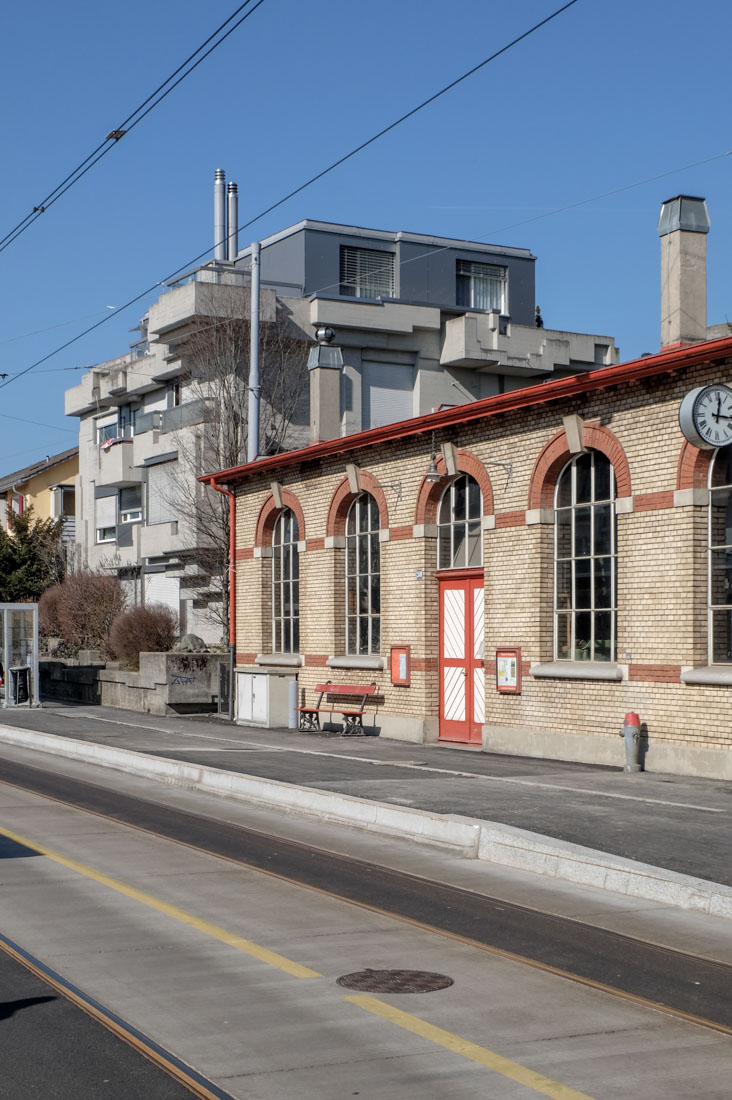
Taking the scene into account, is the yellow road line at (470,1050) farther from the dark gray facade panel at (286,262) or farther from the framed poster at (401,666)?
the dark gray facade panel at (286,262)

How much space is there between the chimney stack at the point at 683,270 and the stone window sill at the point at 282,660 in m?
11.8

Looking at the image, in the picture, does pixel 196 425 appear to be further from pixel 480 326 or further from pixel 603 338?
pixel 603 338

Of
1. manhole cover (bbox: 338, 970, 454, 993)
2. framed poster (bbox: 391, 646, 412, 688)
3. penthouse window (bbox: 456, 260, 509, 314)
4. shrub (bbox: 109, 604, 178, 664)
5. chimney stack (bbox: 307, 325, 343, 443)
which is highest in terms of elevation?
penthouse window (bbox: 456, 260, 509, 314)

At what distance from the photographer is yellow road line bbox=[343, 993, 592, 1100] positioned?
5.51m

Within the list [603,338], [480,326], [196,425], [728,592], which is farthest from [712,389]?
[603,338]

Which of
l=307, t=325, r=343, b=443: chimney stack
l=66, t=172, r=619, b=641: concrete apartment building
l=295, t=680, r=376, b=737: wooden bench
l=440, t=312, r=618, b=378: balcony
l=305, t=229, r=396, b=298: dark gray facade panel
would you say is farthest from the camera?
l=305, t=229, r=396, b=298: dark gray facade panel

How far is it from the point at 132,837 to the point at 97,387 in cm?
4078

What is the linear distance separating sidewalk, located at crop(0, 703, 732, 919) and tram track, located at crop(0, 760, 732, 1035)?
113cm

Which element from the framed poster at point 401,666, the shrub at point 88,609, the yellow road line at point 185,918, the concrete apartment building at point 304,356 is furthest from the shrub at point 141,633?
the yellow road line at point 185,918

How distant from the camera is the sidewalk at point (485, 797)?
10734 mm

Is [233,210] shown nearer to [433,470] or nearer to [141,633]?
[141,633]

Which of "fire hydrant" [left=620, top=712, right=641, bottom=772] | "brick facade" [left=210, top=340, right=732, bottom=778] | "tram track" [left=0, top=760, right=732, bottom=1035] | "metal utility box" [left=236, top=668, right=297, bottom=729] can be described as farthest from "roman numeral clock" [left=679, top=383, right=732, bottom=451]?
"metal utility box" [left=236, top=668, right=297, bottom=729]

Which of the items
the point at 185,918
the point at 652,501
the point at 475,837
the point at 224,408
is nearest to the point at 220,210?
the point at 224,408

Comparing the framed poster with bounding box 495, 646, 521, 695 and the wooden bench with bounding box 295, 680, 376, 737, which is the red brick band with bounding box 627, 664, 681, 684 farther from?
the wooden bench with bounding box 295, 680, 376, 737
